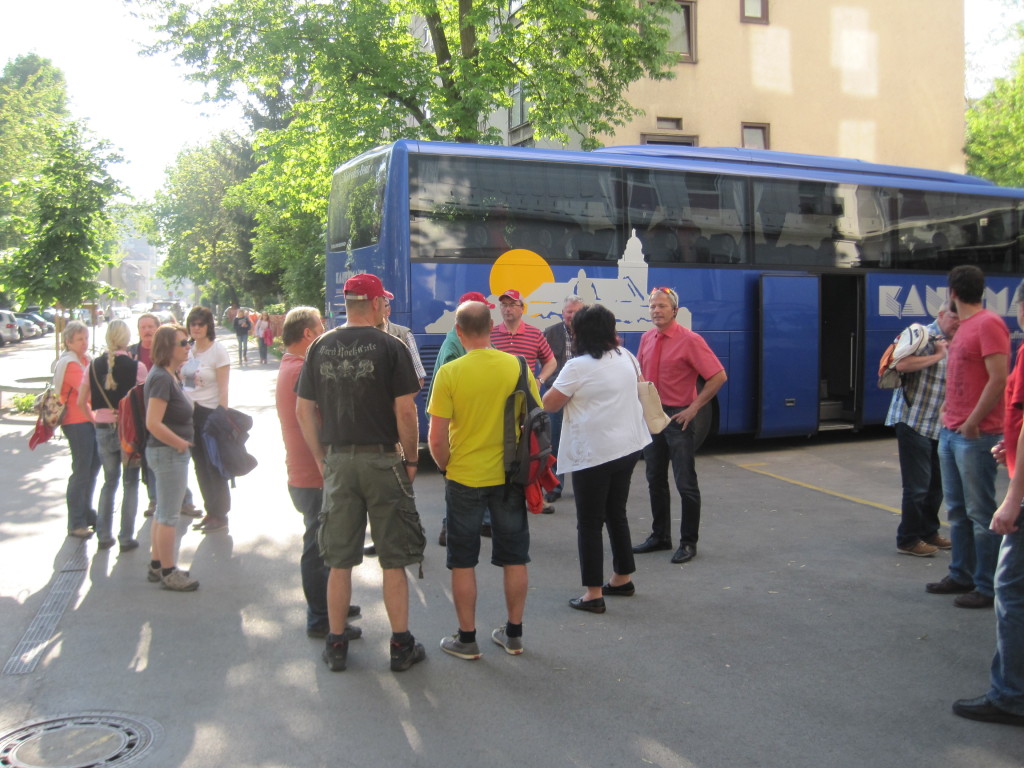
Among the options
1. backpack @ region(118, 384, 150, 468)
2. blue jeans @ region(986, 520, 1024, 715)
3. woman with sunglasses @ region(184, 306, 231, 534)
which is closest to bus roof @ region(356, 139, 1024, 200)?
woman with sunglasses @ region(184, 306, 231, 534)

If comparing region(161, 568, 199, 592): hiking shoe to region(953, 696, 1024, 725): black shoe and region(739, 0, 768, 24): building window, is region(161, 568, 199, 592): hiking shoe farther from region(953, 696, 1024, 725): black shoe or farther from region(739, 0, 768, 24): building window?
region(739, 0, 768, 24): building window

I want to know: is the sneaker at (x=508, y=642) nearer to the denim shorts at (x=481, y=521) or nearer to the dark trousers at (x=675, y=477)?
the denim shorts at (x=481, y=521)

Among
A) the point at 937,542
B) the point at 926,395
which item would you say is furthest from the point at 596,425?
the point at 937,542

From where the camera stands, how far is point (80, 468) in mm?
7516

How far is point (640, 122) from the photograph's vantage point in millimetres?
23641

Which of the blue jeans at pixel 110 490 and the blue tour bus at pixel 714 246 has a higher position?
the blue tour bus at pixel 714 246

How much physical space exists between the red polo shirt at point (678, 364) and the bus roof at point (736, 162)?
4.66 m

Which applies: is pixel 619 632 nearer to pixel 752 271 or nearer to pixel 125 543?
pixel 125 543

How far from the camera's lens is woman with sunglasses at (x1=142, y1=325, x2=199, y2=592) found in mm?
5996

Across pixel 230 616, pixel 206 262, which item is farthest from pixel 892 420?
pixel 206 262

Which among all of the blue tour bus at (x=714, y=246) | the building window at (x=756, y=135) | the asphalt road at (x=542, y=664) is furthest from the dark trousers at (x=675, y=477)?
the building window at (x=756, y=135)

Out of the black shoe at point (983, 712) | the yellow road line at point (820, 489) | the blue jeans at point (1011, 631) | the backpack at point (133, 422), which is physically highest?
the backpack at point (133, 422)

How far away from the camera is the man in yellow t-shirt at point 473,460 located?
461 centimetres

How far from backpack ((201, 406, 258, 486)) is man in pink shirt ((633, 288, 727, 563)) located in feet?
9.77
